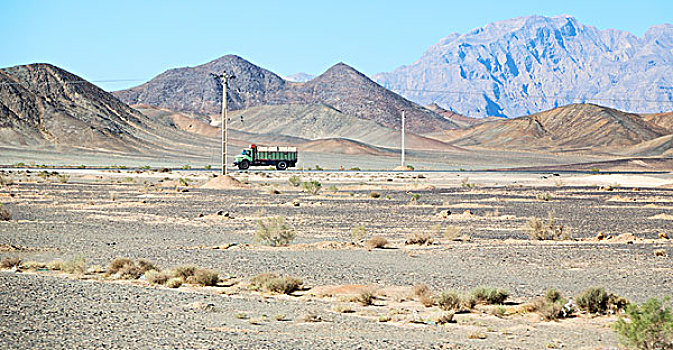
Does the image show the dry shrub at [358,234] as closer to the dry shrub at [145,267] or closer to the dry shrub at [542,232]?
the dry shrub at [542,232]

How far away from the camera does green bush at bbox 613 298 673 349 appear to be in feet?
29.2

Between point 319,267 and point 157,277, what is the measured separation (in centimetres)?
393

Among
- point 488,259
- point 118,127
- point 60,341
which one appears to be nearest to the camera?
point 60,341

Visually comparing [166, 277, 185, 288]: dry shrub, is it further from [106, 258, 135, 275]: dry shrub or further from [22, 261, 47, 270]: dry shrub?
[22, 261, 47, 270]: dry shrub

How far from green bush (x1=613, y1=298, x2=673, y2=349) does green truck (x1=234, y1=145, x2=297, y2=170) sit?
263 ft

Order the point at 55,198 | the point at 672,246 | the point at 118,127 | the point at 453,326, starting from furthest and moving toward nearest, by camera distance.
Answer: the point at 118,127
the point at 55,198
the point at 672,246
the point at 453,326

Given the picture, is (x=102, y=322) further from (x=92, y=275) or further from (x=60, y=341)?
(x=92, y=275)

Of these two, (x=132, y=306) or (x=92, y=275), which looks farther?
(x=92, y=275)

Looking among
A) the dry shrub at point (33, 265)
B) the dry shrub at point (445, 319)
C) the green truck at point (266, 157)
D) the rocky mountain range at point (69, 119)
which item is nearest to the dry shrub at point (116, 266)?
the dry shrub at point (33, 265)

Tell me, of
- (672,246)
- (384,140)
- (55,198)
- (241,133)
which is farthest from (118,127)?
(672,246)

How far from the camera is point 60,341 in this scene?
10.5 metres

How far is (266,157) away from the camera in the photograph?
299 ft

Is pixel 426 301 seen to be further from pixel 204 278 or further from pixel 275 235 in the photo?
pixel 275 235

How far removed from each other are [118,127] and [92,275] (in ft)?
449
